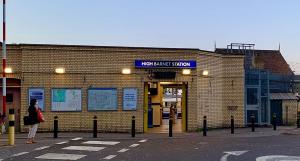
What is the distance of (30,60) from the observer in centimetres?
2228

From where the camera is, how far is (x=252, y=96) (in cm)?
2708

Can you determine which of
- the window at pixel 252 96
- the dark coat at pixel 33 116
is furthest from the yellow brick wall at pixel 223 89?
the dark coat at pixel 33 116

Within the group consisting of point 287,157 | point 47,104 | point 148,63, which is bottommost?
point 287,157

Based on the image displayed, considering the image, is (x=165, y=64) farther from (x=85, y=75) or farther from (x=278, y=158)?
(x=278, y=158)

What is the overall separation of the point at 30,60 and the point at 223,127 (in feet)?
35.1

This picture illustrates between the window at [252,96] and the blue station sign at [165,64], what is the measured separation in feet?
16.6

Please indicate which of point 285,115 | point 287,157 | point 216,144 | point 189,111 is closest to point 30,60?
point 189,111

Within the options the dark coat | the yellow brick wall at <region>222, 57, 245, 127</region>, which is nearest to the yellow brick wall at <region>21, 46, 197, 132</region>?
the yellow brick wall at <region>222, 57, 245, 127</region>

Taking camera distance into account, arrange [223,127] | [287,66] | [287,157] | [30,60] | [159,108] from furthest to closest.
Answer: [287,66], [159,108], [223,127], [30,60], [287,157]

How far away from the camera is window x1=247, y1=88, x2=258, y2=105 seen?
88.3 feet

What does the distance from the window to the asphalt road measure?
898 centimetres

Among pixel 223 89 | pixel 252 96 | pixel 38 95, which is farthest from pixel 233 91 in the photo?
pixel 38 95

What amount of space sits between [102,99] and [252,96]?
29.8ft

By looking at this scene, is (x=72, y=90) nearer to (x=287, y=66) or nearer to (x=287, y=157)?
(x=287, y=157)
